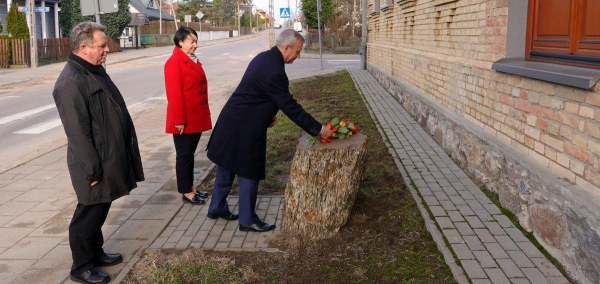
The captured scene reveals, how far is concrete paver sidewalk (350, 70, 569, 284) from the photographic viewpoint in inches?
162

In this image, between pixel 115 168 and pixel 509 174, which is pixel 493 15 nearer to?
pixel 509 174

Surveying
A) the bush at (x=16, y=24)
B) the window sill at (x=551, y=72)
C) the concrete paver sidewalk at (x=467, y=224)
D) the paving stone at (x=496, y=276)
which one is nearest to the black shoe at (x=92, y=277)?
the concrete paver sidewalk at (x=467, y=224)

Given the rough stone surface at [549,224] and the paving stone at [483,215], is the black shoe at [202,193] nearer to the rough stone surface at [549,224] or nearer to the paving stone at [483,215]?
the paving stone at [483,215]

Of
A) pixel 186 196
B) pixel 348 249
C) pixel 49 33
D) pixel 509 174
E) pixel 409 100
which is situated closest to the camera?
pixel 348 249

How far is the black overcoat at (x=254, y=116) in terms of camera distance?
4.80m

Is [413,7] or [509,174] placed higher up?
[413,7]

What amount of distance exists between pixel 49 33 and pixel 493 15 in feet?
124

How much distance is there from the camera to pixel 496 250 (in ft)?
14.8

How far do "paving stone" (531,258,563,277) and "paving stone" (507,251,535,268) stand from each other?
46mm

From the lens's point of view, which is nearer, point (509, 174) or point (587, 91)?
point (587, 91)

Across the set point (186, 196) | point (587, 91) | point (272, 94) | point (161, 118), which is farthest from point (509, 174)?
point (161, 118)

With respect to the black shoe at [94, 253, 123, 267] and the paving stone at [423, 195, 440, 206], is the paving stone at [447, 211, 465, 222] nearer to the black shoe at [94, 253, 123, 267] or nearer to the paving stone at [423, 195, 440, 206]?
the paving stone at [423, 195, 440, 206]

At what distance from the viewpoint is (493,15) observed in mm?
6410

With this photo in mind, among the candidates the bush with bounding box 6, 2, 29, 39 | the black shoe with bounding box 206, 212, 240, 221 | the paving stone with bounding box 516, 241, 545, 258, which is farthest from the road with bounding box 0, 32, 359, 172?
the paving stone with bounding box 516, 241, 545, 258
